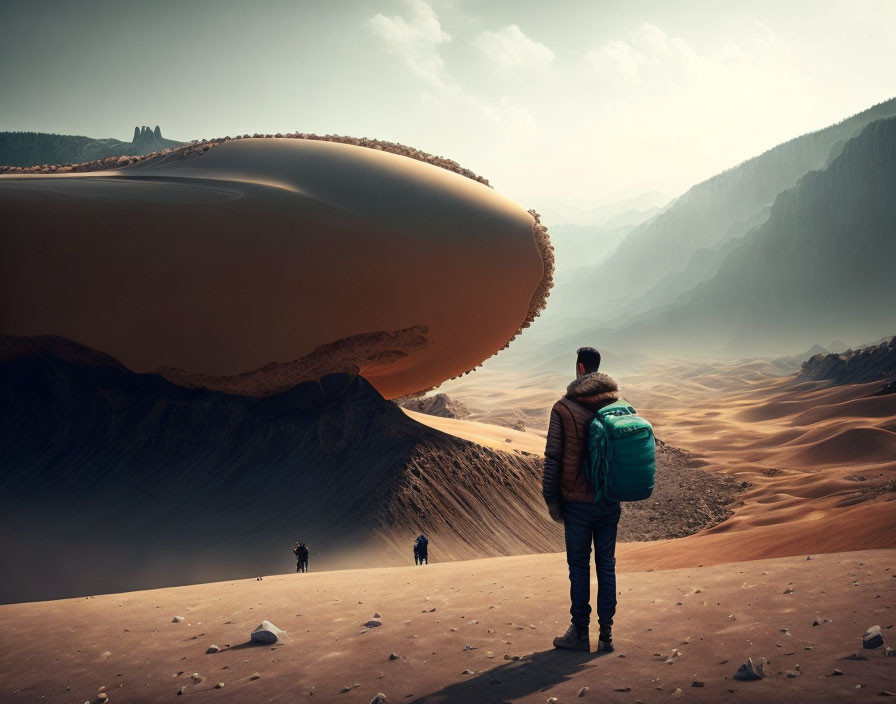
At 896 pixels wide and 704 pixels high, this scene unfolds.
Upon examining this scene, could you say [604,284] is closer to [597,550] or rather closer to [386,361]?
[386,361]

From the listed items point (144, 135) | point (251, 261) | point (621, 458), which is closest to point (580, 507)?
point (621, 458)

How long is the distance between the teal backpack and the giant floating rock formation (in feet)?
43.7

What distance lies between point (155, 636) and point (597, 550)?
3.73m

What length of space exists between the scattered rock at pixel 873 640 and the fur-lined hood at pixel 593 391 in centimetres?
178

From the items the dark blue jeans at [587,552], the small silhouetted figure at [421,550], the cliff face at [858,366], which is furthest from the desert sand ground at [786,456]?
the small silhouetted figure at [421,550]

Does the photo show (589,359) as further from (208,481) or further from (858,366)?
(858,366)

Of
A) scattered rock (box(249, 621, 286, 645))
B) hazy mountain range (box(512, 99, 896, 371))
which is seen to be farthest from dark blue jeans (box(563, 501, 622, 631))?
hazy mountain range (box(512, 99, 896, 371))

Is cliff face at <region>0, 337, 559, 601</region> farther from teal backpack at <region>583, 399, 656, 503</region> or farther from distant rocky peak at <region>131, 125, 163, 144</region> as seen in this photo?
distant rocky peak at <region>131, 125, 163, 144</region>

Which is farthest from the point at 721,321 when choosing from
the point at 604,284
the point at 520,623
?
the point at 520,623

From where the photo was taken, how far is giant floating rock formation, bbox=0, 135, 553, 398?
16.7 meters

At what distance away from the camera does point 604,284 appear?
194375 millimetres

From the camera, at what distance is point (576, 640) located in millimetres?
4238

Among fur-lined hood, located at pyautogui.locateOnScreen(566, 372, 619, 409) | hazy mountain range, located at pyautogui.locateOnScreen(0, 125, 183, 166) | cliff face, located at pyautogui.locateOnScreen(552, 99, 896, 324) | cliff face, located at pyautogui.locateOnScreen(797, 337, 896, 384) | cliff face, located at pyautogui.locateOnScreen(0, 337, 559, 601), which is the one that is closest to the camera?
fur-lined hood, located at pyautogui.locateOnScreen(566, 372, 619, 409)

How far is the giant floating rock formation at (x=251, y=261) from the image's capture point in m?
16.7
